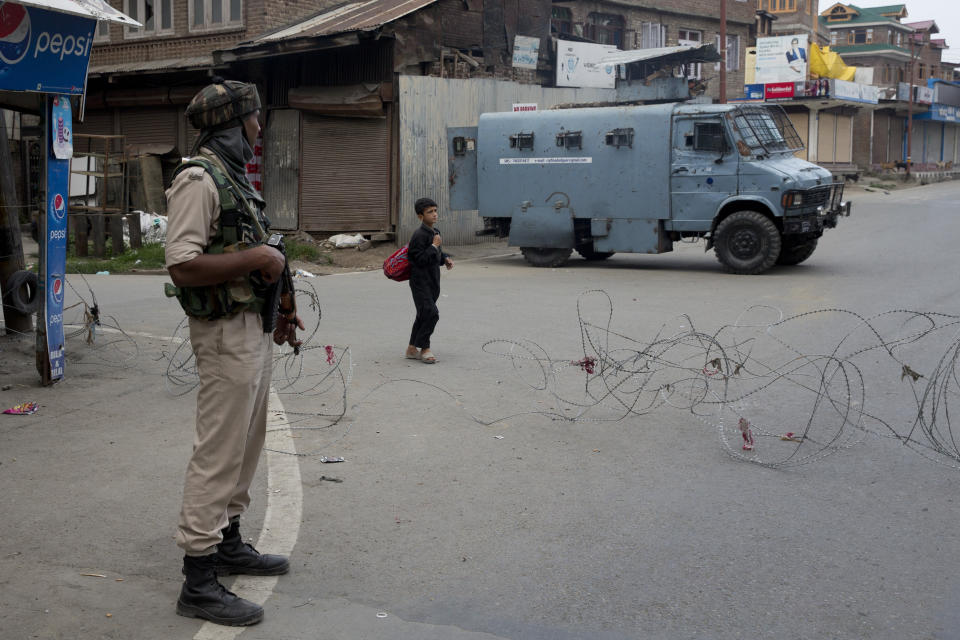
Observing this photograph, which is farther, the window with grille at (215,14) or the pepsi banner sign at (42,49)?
the window with grille at (215,14)

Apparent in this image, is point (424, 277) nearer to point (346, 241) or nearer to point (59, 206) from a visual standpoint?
point (59, 206)

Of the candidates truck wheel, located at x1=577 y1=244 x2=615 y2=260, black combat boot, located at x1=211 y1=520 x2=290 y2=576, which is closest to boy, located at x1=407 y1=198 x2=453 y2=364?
black combat boot, located at x1=211 y1=520 x2=290 y2=576

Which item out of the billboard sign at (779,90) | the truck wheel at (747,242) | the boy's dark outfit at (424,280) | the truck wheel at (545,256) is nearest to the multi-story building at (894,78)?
the billboard sign at (779,90)

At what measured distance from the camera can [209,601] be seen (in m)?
3.62

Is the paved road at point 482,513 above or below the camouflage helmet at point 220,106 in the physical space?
below

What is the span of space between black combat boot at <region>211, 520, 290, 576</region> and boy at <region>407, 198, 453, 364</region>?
4.60m

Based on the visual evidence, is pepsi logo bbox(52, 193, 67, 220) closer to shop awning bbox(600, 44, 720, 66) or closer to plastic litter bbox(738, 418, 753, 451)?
plastic litter bbox(738, 418, 753, 451)

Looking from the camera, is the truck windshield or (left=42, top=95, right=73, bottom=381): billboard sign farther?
the truck windshield

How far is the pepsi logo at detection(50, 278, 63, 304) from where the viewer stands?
24.2 feet

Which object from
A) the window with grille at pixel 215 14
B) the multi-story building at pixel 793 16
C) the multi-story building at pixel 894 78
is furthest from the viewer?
the multi-story building at pixel 793 16

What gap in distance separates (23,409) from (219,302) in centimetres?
381

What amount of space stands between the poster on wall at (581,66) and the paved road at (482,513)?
58.6 ft

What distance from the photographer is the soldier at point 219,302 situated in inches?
141

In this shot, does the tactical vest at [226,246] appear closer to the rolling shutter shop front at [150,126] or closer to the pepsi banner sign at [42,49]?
the pepsi banner sign at [42,49]
